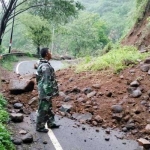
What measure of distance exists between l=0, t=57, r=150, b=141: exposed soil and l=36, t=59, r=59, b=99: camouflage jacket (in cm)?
153

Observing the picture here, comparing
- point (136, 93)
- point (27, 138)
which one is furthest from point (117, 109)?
point (27, 138)

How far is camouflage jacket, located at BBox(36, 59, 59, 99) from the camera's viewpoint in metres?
7.62

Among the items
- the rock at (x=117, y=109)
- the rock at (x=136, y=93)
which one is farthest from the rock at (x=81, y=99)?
the rock at (x=136, y=93)

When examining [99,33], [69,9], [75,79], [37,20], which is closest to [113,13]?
[99,33]

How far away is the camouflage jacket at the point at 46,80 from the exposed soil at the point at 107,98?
1.53m

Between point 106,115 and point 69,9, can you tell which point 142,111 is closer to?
point 106,115

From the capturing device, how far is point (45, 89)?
762 centimetres

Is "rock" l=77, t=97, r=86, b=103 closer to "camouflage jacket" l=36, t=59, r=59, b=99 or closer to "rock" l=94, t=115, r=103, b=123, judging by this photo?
"rock" l=94, t=115, r=103, b=123

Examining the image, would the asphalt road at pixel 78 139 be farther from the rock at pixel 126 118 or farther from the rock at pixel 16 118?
the rock at pixel 126 118

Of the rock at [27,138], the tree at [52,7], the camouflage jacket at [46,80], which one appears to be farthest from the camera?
the tree at [52,7]

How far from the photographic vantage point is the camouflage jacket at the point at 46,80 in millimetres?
7617

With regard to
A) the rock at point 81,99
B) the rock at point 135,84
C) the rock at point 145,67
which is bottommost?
the rock at point 81,99

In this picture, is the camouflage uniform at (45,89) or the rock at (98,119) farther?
the rock at (98,119)

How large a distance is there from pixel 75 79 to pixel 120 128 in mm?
4425
